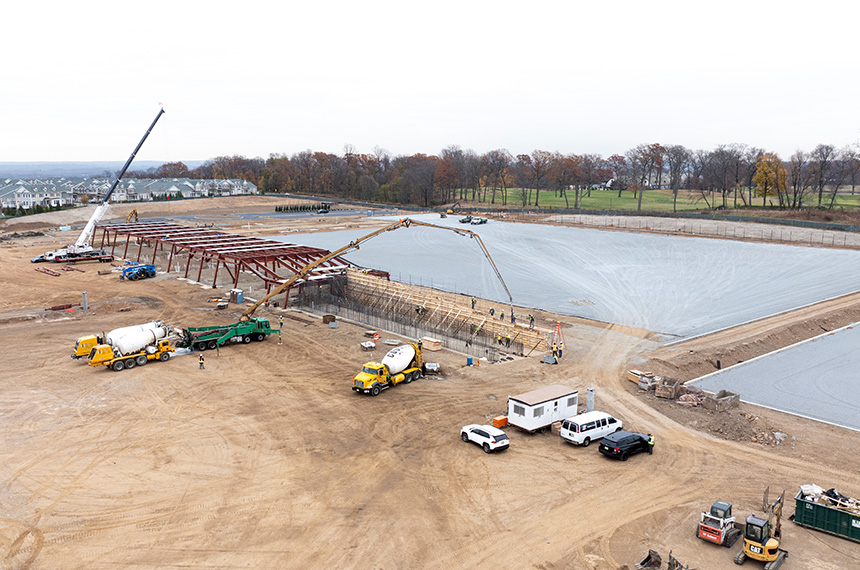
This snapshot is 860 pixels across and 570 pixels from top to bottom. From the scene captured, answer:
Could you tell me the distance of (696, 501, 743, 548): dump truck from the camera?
16.5 meters

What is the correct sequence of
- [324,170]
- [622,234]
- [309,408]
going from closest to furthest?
[309,408], [622,234], [324,170]

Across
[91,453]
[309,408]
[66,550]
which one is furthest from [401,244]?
[66,550]

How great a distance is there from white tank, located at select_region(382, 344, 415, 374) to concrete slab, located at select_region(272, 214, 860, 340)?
18.5 metres

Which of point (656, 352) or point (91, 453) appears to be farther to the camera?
point (656, 352)

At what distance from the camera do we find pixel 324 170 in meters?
191

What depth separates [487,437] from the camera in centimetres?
2239

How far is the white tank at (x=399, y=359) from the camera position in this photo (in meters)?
28.9

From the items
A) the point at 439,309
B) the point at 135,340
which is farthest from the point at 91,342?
the point at 439,309

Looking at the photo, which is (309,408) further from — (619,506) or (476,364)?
(619,506)

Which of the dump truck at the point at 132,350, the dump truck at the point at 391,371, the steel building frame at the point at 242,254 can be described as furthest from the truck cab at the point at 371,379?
the steel building frame at the point at 242,254

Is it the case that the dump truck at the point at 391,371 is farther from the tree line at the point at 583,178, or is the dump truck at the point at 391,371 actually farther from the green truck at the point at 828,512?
the tree line at the point at 583,178

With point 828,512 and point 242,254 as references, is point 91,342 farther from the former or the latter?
point 828,512

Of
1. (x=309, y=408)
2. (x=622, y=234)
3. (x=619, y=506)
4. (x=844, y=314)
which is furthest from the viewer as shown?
(x=622, y=234)

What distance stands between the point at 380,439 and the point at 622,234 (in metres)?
75.1
